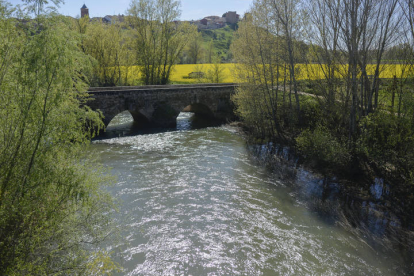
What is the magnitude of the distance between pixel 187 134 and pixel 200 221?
13.9 m

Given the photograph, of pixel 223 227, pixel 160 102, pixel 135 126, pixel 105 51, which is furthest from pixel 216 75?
pixel 223 227

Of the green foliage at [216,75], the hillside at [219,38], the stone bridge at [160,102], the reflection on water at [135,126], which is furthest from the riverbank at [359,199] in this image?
the hillside at [219,38]

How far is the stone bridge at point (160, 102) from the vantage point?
2295 centimetres

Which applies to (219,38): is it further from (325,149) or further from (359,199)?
(359,199)

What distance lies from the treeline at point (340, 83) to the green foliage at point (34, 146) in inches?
454

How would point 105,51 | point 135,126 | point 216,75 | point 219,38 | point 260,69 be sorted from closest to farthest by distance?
point 260,69 < point 135,126 < point 105,51 < point 216,75 < point 219,38

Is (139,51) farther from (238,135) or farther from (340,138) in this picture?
(340,138)

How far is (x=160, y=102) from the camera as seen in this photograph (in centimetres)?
2539

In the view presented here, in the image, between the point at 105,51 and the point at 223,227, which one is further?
the point at 105,51

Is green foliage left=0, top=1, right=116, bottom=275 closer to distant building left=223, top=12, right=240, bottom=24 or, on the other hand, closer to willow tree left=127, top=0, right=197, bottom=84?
willow tree left=127, top=0, right=197, bottom=84

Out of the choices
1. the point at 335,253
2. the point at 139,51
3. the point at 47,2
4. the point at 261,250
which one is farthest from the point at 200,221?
the point at 139,51

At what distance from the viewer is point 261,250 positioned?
357 inches

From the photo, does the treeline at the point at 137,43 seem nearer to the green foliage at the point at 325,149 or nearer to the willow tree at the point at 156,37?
the willow tree at the point at 156,37

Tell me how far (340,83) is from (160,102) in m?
14.9
